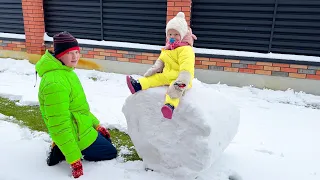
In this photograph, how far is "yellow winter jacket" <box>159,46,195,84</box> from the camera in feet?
8.96

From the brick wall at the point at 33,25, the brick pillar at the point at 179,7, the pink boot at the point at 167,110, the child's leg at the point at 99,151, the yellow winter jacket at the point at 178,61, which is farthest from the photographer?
the brick wall at the point at 33,25

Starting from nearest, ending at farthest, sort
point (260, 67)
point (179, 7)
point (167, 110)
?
point (167, 110) → point (260, 67) → point (179, 7)

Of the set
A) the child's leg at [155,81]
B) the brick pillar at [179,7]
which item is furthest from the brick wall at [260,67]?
the child's leg at [155,81]

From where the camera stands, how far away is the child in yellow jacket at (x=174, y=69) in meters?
2.59

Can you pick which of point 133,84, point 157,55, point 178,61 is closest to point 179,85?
point 178,61

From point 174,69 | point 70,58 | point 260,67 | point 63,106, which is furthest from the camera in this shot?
point 260,67

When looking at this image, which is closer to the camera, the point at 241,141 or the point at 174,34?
the point at 174,34

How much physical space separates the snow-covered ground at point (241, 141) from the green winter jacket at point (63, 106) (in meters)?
0.32

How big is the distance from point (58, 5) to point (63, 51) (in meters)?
4.63

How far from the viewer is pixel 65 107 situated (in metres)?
2.68

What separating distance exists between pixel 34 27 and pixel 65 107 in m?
4.98

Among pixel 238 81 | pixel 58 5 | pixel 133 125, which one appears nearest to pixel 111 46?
pixel 58 5

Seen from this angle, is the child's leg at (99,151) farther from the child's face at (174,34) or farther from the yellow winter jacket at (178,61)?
the child's face at (174,34)

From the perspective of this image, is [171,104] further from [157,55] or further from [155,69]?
[157,55]
